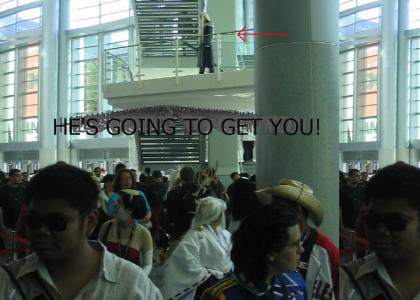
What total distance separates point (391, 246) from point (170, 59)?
15.0 meters

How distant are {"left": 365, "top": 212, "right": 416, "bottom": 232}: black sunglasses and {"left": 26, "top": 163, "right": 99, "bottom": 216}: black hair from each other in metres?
0.91

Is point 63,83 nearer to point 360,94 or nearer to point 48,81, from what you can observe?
point 48,81

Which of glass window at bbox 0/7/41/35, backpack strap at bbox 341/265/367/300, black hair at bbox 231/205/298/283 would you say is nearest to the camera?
backpack strap at bbox 341/265/367/300

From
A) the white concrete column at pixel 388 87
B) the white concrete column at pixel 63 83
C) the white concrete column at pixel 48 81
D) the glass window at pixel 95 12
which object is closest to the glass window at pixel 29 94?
the white concrete column at pixel 48 81

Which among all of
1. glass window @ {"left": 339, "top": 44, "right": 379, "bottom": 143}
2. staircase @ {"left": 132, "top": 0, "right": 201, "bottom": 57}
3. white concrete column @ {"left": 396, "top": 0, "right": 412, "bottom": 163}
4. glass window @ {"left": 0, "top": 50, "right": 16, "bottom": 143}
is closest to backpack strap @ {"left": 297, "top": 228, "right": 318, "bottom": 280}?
staircase @ {"left": 132, "top": 0, "right": 201, "bottom": 57}

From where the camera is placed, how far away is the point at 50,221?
1863 mm

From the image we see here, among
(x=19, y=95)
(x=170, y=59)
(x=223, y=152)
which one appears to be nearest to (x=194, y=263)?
(x=170, y=59)

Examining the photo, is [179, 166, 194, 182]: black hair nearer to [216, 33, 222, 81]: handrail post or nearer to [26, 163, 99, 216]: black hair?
[216, 33, 222, 81]: handrail post

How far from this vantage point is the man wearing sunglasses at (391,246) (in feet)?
6.35

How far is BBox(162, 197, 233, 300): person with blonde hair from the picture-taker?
15.4 feet

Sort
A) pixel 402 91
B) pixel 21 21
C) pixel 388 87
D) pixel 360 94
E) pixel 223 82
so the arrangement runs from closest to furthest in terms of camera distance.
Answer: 1. pixel 223 82
2. pixel 388 87
3. pixel 402 91
4. pixel 360 94
5. pixel 21 21

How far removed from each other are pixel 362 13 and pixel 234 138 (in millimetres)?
11189

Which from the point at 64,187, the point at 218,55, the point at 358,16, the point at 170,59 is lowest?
the point at 64,187

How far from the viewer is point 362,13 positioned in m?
25.9
